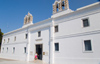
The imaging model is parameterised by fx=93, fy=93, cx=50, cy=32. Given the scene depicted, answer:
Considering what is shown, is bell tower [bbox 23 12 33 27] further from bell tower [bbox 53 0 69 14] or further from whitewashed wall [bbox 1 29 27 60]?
bell tower [bbox 53 0 69 14]

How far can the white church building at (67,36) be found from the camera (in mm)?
10703

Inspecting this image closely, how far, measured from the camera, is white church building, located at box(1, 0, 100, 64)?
35.1 feet

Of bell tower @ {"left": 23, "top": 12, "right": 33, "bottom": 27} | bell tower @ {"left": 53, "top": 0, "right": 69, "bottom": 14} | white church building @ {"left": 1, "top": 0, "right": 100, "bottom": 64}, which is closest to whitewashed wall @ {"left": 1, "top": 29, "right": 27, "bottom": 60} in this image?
white church building @ {"left": 1, "top": 0, "right": 100, "bottom": 64}

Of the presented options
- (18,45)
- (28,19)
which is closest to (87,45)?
(28,19)

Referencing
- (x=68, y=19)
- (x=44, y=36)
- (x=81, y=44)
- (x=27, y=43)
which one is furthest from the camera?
(x=27, y=43)

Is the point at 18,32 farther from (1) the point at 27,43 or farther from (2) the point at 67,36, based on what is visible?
(2) the point at 67,36

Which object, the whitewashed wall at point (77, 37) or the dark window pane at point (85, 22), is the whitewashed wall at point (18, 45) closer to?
the whitewashed wall at point (77, 37)

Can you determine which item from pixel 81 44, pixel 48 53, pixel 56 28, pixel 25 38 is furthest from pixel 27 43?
pixel 81 44

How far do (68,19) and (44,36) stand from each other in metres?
5.15

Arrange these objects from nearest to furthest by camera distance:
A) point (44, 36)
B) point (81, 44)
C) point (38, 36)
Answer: point (81, 44) < point (44, 36) < point (38, 36)

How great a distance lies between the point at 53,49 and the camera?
46.3ft

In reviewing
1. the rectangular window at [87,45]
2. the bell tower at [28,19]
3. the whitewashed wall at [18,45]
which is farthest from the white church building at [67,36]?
the bell tower at [28,19]

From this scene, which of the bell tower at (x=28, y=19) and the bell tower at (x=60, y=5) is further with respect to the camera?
the bell tower at (x=28, y=19)

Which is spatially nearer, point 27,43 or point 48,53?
point 48,53
